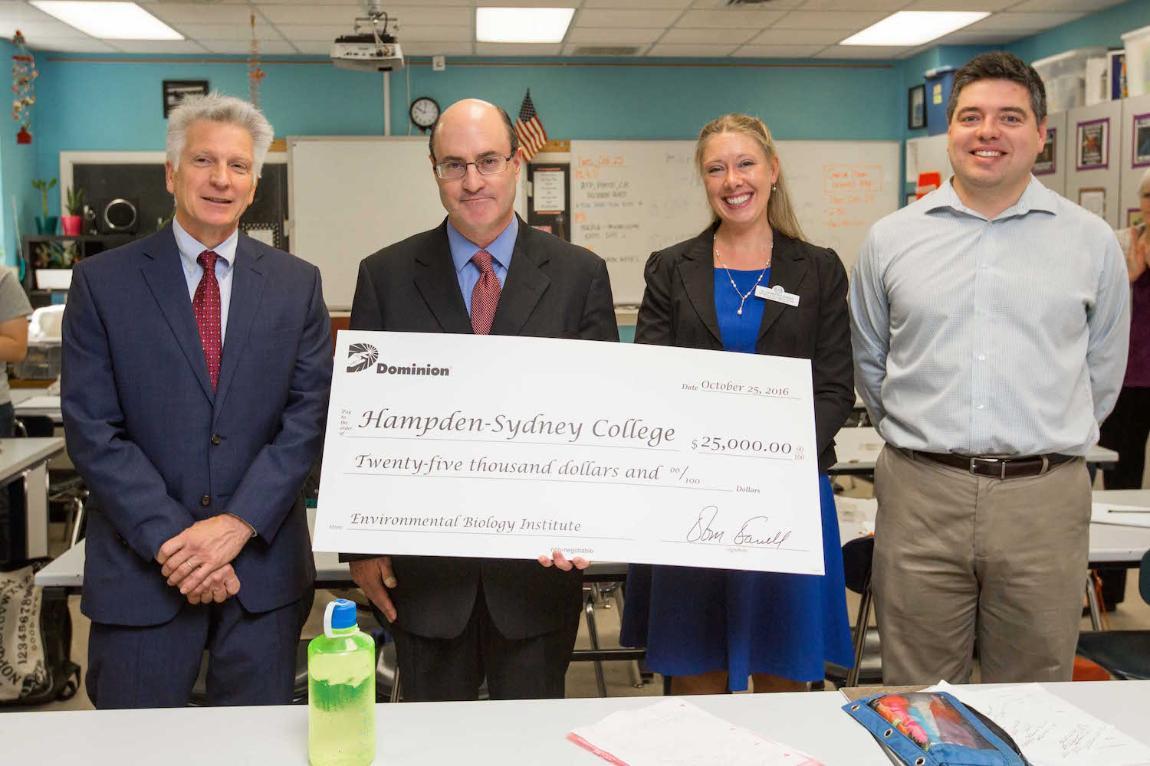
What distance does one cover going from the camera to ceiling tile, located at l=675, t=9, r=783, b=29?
6672 mm

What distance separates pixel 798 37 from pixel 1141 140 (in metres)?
2.97

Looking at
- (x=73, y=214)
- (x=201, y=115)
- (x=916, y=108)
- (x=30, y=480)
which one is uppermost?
(x=916, y=108)

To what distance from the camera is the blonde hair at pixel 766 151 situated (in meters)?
2.20

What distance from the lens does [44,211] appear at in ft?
26.3

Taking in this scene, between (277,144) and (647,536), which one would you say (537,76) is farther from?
(647,536)

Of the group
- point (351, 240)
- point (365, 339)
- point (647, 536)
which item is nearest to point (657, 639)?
point (647, 536)

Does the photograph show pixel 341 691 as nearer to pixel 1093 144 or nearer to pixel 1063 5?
pixel 1093 144

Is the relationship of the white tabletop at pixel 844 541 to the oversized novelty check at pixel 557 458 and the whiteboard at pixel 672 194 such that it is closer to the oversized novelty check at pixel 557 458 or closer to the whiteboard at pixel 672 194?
the oversized novelty check at pixel 557 458

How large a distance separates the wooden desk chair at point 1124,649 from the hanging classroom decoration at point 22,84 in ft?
22.3

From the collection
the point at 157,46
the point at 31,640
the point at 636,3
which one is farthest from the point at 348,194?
the point at 31,640

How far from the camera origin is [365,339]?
5.84 ft

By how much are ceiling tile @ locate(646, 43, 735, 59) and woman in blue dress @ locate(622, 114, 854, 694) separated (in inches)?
234

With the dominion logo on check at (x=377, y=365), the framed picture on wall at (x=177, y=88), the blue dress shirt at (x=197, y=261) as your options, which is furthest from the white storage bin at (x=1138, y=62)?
the framed picture on wall at (x=177, y=88)

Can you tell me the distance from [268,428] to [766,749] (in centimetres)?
113
